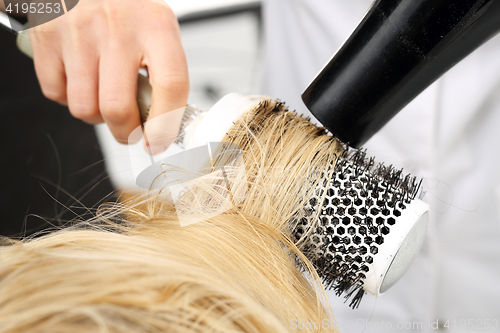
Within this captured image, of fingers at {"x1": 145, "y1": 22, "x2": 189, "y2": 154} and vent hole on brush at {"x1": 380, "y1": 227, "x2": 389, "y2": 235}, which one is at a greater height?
vent hole on brush at {"x1": 380, "y1": 227, "x2": 389, "y2": 235}

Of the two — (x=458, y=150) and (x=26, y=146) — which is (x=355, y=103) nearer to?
(x=458, y=150)

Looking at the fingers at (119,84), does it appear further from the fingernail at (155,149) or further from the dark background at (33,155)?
the dark background at (33,155)

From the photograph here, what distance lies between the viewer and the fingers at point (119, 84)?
1.00 feet

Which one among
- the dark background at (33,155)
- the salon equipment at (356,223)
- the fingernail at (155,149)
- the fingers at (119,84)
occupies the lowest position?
the dark background at (33,155)

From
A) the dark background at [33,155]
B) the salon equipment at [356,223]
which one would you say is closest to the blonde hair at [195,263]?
the salon equipment at [356,223]

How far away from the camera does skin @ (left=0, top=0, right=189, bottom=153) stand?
0.99 ft

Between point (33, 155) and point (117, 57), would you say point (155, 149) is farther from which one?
point (33, 155)

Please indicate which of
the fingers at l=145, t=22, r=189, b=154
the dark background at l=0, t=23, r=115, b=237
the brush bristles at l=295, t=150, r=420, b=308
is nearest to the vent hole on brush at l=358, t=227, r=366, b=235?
the brush bristles at l=295, t=150, r=420, b=308

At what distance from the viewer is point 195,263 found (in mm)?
189

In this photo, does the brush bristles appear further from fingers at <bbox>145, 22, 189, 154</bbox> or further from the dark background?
the dark background

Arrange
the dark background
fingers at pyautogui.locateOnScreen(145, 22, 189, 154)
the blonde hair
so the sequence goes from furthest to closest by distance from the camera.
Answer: the dark background < fingers at pyautogui.locateOnScreen(145, 22, 189, 154) < the blonde hair

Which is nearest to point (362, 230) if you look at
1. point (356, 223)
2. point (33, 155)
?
point (356, 223)

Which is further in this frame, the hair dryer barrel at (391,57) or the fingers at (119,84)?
the fingers at (119,84)

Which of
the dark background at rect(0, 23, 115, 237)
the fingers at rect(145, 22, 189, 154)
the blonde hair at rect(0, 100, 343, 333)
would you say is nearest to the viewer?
the blonde hair at rect(0, 100, 343, 333)
